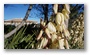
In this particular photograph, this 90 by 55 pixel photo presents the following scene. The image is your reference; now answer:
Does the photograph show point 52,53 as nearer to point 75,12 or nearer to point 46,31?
point 46,31

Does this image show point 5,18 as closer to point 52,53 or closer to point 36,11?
point 36,11

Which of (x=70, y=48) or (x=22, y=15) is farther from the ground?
(x=22, y=15)

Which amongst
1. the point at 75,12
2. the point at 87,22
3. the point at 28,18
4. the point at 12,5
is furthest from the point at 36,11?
the point at 87,22

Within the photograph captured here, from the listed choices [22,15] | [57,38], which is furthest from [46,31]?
[22,15]

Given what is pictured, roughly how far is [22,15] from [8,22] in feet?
0.58

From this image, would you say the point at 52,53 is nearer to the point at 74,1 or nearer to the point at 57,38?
the point at 57,38

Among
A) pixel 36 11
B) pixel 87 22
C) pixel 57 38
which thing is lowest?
pixel 57 38

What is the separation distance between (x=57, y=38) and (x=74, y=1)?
18.1 inches

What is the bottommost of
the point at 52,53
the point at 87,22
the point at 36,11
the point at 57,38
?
the point at 52,53

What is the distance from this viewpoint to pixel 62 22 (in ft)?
7.29

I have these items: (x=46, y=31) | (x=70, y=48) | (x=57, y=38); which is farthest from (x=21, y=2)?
(x=70, y=48)

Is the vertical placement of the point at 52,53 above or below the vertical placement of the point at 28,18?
below

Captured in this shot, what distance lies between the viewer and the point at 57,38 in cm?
222

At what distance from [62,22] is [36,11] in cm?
32
